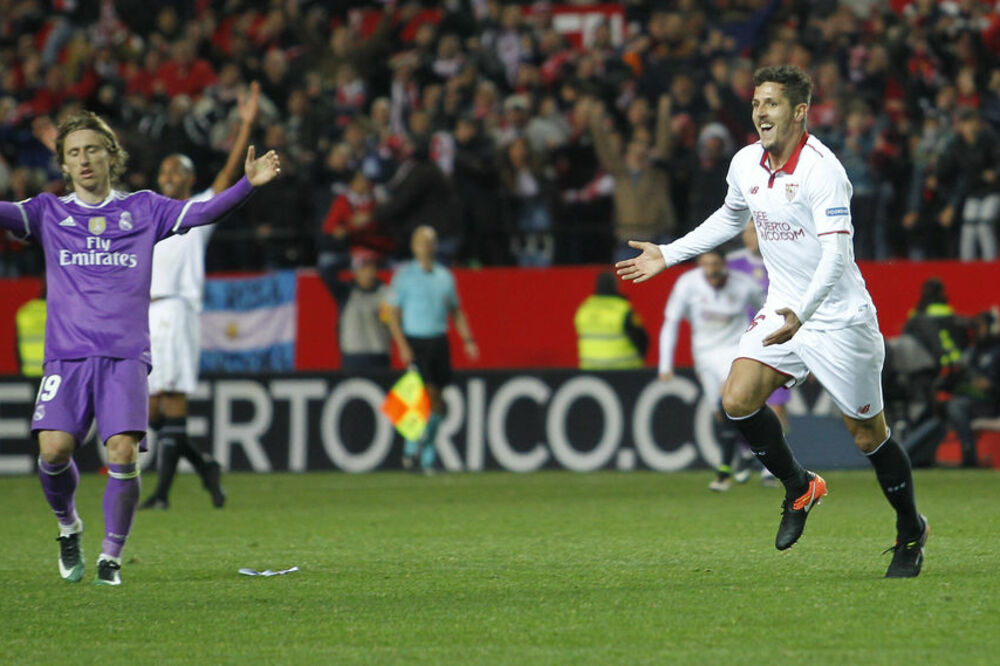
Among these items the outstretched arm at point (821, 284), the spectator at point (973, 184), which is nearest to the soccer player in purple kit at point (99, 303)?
the outstretched arm at point (821, 284)

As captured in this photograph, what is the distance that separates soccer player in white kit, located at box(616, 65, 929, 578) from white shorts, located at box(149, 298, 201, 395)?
17.1 ft

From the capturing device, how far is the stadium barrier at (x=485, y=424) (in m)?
16.6

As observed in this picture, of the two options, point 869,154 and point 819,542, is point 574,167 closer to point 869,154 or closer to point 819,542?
point 869,154

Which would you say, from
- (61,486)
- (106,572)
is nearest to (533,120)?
(61,486)

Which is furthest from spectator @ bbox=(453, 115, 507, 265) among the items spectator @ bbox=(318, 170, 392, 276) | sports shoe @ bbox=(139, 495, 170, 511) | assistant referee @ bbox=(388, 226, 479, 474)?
sports shoe @ bbox=(139, 495, 170, 511)

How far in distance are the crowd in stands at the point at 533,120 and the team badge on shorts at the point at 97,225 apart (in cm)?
1036

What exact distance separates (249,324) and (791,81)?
1229 centimetres

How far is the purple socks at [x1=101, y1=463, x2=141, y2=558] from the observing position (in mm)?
7820

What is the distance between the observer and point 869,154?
58.3 ft

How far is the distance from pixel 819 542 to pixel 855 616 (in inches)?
116

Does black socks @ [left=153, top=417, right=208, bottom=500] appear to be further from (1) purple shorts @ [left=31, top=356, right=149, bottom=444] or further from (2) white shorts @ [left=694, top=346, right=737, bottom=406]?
(1) purple shorts @ [left=31, top=356, right=149, bottom=444]

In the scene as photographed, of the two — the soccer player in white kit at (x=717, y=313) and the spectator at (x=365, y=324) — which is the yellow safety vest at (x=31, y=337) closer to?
the spectator at (x=365, y=324)

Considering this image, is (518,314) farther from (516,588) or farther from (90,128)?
(516,588)

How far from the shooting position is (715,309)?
14.1 m
